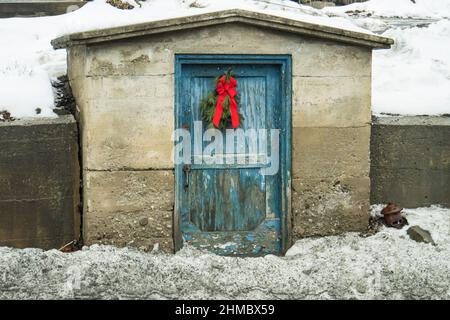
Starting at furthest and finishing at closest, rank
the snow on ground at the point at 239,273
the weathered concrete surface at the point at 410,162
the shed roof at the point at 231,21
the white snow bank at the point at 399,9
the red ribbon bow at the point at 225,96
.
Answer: the white snow bank at the point at 399,9 < the weathered concrete surface at the point at 410,162 < the red ribbon bow at the point at 225,96 < the shed roof at the point at 231,21 < the snow on ground at the point at 239,273

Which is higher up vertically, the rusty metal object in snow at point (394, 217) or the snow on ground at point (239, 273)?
the rusty metal object in snow at point (394, 217)

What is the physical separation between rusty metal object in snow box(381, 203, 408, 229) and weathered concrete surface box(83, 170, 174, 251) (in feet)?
8.94

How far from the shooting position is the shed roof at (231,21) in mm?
7289

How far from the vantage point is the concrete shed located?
7.50 m

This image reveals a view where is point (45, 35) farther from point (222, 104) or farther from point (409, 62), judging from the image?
point (409, 62)

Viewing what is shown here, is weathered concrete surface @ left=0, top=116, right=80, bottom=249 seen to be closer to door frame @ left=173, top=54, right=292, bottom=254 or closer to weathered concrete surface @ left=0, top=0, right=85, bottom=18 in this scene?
door frame @ left=173, top=54, right=292, bottom=254

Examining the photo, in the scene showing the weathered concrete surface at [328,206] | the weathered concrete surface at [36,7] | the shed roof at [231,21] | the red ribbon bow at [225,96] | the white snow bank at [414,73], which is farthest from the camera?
the weathered concrete surface at [36,7]

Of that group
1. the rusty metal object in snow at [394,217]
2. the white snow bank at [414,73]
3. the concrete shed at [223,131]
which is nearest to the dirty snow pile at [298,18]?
the white snow bank at [414,73]

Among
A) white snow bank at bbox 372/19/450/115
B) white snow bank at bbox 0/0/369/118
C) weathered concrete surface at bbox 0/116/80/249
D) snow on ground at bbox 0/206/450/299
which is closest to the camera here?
snow on ground at bbox 0/206/450/299

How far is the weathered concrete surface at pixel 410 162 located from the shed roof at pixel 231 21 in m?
1.24

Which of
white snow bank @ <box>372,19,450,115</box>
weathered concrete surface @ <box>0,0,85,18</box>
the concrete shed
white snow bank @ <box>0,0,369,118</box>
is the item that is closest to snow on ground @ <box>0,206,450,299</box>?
the concrete shed

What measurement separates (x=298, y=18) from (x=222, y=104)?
146 cm

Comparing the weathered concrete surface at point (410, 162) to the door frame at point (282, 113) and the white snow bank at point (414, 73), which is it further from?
the door frame at point (282, 113)

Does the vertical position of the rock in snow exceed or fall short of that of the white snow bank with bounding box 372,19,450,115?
it falls short
